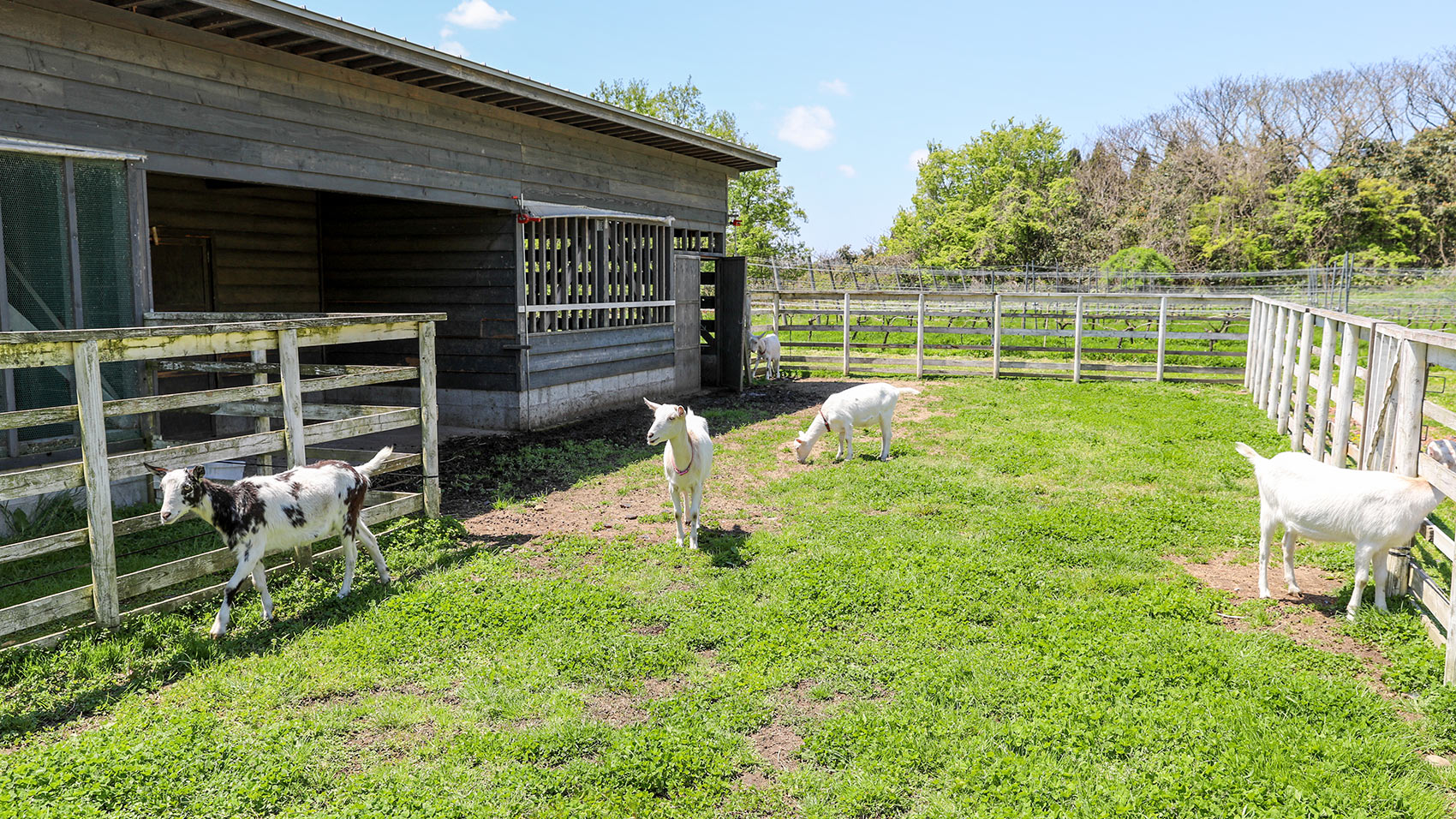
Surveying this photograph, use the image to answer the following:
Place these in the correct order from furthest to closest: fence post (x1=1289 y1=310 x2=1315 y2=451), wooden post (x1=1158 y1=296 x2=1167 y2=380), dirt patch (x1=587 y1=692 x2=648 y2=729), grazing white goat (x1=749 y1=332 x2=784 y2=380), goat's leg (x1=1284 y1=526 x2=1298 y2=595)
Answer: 1. grazing white goat (x1=749 y1=332 x2=784 y2=380)
2. wooden post (x1=1158 y1=296 x2=1167 y2=380)
3. fence post (x1=1289 y1=310 x2=1315 y2=451)
4. goat's leg (x1=1284 y1=526 x2=1298 y2=595)
5. dirt patch (x1=587 y1=692 x2=648 y2=729)

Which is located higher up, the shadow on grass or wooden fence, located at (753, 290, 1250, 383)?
wooden fence, located at (753, 290, 1250, 383)

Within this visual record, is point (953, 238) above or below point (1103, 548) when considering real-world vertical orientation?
above

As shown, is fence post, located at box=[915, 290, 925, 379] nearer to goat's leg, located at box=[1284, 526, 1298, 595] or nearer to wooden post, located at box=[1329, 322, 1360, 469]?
wooden post, located at box=[1329, 322, 1360, 469]

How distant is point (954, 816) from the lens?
3.46 metres

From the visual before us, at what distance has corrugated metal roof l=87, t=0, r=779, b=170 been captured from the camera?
751cm

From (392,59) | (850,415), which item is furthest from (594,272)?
(850,415)

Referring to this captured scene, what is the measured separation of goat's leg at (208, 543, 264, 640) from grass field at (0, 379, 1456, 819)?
0.12 metres

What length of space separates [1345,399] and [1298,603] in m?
3.00

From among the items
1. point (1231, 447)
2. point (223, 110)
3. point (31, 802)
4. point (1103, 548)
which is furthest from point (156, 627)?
point (1231, 447)

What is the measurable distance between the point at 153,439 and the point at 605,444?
5.08 meters

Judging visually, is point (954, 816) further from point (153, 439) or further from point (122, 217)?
point (122, 217)

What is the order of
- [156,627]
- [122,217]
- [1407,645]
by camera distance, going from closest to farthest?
[1407,645]
[156,627]
[122,217]

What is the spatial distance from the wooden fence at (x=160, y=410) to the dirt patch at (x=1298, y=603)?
5.99 meters

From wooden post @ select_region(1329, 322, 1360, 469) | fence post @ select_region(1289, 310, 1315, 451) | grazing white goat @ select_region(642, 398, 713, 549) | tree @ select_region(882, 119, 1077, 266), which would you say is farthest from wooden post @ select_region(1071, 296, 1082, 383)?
tree @ select_region(882, 119, 1077, 266)
